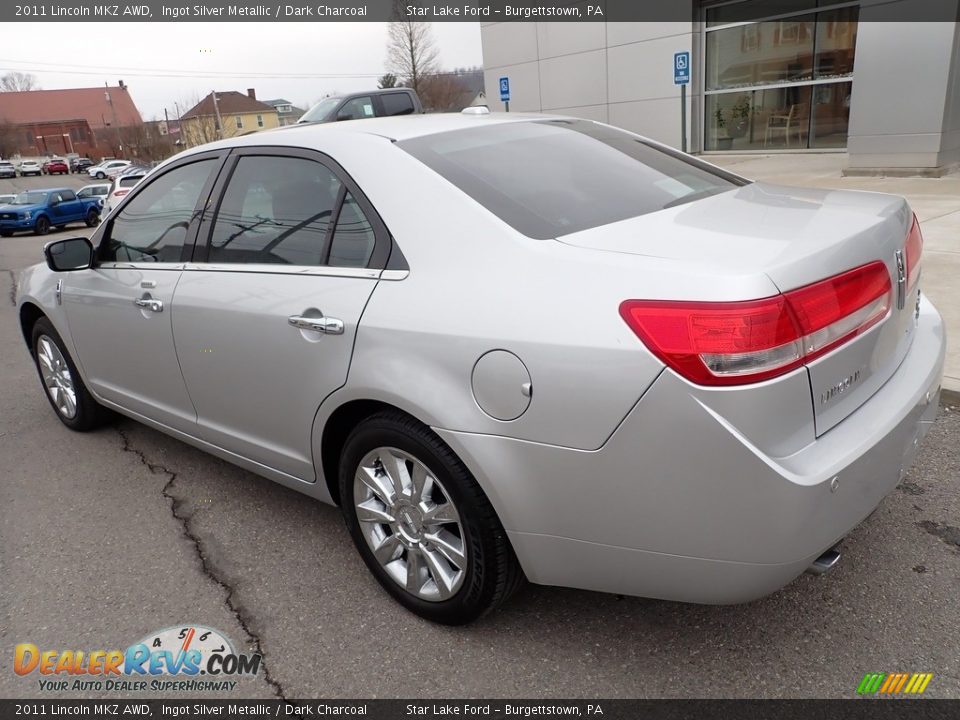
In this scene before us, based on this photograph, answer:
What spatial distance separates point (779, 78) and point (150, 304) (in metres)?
17.7

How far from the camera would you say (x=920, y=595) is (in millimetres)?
2510

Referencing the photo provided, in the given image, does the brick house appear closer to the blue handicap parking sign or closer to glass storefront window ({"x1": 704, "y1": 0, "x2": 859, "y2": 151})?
glass storefront window ({"x1": 704, "y1": 0, "x2": 859, "y2": 151})

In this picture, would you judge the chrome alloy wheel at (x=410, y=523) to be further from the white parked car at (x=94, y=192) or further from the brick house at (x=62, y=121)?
the brick house at (x=62, y=121)

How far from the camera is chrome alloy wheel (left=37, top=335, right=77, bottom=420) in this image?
14.6 feet

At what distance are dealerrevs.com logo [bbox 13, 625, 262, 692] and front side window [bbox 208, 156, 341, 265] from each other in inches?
53.6

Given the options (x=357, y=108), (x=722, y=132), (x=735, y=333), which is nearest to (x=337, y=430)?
(x=735, y=333)

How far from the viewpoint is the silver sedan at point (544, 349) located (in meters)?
1.84

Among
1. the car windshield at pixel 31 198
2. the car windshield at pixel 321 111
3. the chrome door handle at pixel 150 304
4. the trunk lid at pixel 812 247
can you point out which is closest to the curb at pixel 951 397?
the trunk lid at pixel 812 247

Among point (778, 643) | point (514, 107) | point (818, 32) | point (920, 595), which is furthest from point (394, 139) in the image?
point (514, 107)

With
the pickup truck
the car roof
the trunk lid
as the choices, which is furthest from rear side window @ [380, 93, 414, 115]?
the pickup truck

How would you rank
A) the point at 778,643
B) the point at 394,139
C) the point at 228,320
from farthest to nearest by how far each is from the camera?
the point at 228,320
the point at 394,139
the point at 778,643

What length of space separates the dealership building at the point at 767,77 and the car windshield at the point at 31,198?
14103 millimetres
